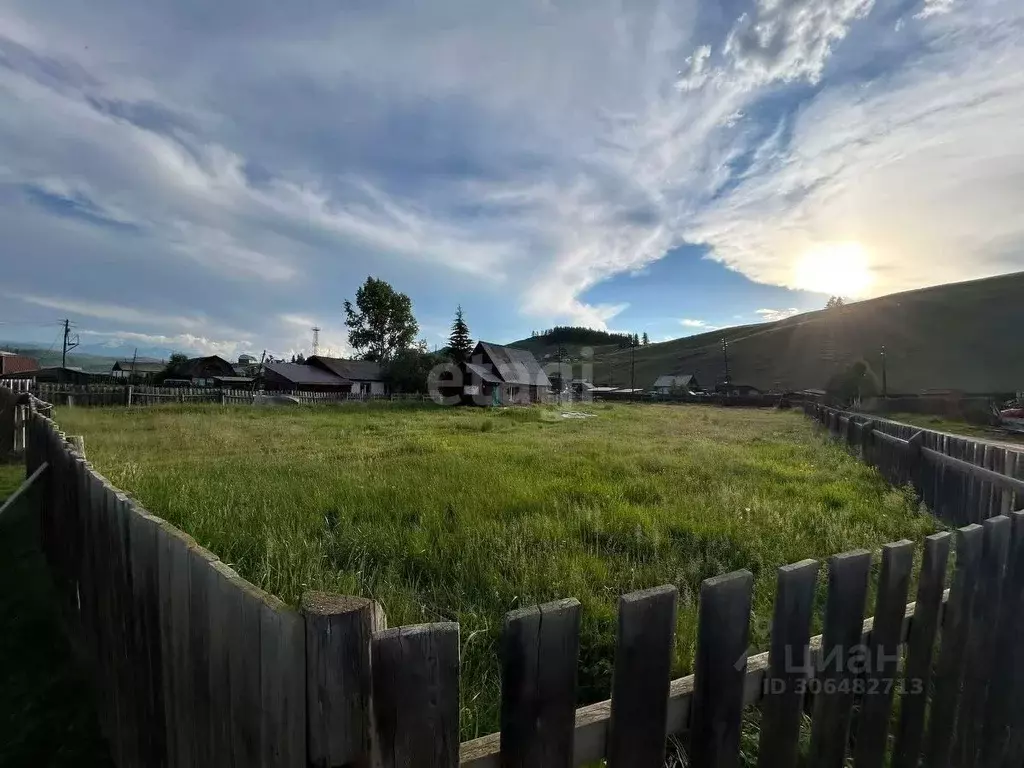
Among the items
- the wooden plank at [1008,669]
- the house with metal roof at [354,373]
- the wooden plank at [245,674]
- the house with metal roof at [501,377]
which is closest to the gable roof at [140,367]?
the house with metal roof at [354,373]

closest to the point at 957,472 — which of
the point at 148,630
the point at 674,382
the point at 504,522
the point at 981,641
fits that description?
the point at 981,641

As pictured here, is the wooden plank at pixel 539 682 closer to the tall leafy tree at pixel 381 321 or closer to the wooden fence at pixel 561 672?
the wooden fence at pixel 561 672

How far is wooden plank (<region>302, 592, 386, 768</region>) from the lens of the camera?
1.12 metres

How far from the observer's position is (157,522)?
211cm

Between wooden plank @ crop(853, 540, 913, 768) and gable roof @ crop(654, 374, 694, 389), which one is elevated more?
gable roof @ crop(654, 374, 694, 389)

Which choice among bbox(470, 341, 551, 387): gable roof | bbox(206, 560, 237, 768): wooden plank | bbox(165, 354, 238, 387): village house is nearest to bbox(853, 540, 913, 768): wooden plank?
bbox(206, 560, 237, 768): wooden plank

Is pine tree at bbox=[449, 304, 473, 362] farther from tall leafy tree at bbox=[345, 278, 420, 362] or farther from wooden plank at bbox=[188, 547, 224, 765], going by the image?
wooden plank at bbox=[188, 547, 224, 765]

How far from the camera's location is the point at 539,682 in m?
1.28

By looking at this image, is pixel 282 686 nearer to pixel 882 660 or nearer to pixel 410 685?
pixel 410 685

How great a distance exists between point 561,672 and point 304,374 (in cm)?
5600

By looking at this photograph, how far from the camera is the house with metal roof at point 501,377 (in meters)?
39.6

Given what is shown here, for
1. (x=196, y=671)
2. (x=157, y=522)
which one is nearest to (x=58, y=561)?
(x=157, y=522)

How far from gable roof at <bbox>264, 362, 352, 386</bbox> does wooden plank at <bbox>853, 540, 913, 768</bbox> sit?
54.2 m

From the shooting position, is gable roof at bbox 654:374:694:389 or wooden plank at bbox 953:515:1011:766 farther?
gable roof at bbox 654:374:694:389
